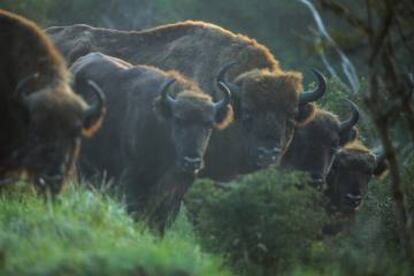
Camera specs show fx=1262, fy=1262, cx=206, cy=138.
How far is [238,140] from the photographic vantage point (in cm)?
1614

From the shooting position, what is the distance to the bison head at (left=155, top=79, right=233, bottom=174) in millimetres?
14203

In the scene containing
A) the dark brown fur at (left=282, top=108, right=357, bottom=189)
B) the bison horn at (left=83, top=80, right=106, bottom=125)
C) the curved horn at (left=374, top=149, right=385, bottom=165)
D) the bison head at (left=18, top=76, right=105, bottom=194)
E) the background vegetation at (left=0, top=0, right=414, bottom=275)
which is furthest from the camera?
the curved horn at (left=374, top=149, right=385, bottom=165)

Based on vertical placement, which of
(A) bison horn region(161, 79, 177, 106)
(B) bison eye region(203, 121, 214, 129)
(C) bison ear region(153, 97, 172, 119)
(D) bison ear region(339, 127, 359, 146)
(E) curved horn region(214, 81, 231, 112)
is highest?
(E) curved horn region(214, 81, 231, 112)

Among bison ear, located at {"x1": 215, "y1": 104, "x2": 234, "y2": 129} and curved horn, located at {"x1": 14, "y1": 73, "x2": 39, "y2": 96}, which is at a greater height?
curved horn, located at {"x1": 14, "y1": 73, "x2": 39, "y2": 96}

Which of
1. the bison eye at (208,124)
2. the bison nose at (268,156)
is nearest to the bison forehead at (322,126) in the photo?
the bison nose at (268,156)

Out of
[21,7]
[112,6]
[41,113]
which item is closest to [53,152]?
[41,113]

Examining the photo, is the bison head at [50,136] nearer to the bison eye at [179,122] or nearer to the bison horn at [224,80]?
the bison eye at [179,122]

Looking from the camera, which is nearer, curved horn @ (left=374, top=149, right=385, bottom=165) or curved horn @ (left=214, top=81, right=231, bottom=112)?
curved horn @ (left=214, top=81, right=231, bottom=112)

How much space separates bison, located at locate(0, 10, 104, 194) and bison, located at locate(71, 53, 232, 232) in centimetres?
162

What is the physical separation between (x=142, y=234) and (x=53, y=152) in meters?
1.20

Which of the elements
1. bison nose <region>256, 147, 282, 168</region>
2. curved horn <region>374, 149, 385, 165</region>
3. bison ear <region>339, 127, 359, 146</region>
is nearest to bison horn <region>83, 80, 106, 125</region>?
bison nose <region>256, 147, 282, 168</region>

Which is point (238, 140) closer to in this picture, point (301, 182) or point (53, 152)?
point (301, 182)

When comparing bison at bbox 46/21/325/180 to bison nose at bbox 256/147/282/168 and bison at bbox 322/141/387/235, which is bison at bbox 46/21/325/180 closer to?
bison nose at bbox 256/147/282/168

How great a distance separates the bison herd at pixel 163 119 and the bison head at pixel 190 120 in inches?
0.5
